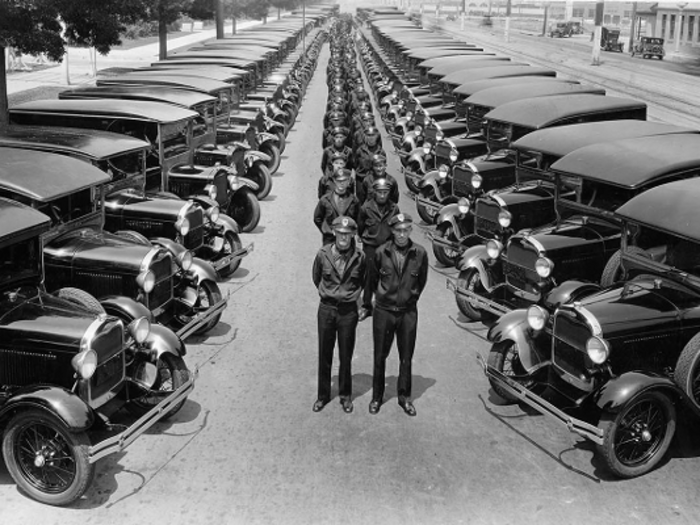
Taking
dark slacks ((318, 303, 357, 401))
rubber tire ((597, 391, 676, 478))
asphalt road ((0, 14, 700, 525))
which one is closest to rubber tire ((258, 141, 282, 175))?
asphalt road ((0, 14, 700, 525))

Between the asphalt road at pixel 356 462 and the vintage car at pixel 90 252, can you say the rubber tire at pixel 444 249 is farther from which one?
the vintage car at pixel 90 252

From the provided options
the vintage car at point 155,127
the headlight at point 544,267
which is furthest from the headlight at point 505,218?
the vintage car at point 155,127

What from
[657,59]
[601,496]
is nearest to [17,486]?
[601,496]

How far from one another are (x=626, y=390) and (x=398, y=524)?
2.02m

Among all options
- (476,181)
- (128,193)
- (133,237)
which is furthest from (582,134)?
(128,193)

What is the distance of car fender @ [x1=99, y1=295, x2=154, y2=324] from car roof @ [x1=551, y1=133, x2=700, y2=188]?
4553 millimetres

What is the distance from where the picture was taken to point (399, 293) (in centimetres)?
699

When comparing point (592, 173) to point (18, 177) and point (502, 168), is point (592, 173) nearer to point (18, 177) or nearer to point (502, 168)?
point (502, 168)

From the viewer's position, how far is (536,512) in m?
5.75

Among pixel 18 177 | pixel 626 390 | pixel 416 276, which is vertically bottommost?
pixel 626 390

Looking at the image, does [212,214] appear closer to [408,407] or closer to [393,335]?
[393,335]

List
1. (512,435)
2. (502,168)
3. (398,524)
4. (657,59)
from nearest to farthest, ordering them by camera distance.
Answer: (398,524)
(512,435)
(502,168)
(657,59)

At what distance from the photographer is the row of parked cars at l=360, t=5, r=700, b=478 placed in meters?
6.39

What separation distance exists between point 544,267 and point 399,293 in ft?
6.85
